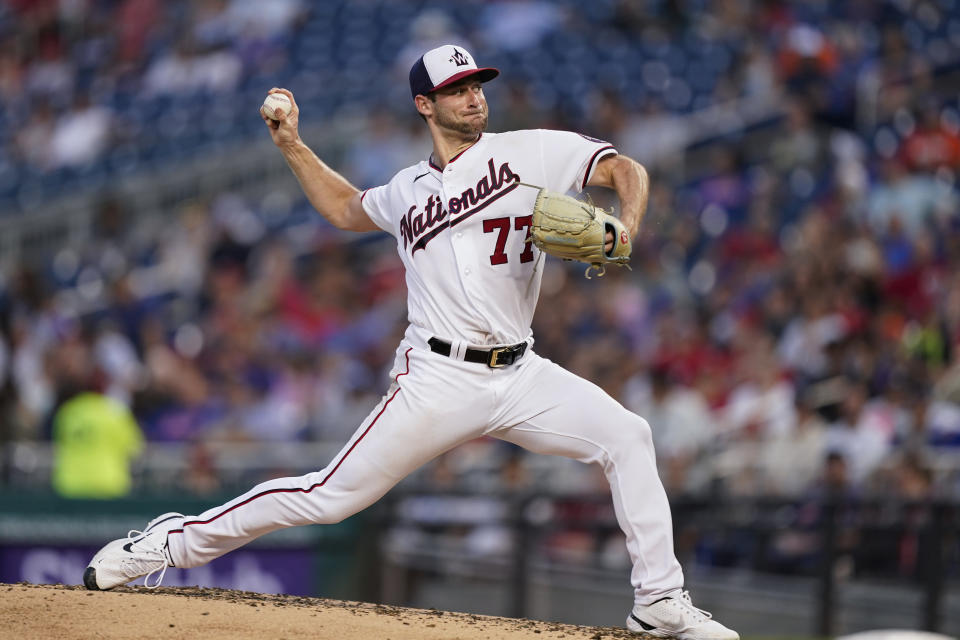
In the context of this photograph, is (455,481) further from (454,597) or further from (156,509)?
(156,509)

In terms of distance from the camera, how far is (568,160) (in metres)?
4.36

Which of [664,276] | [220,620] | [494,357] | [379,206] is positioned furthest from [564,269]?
[220,620]

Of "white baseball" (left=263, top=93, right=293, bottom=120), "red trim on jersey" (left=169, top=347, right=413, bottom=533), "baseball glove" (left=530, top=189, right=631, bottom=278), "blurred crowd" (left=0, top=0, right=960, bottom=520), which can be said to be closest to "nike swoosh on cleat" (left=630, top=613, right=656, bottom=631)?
"red trim on jersey" (left=169, top=347, right=413, bottom=533)

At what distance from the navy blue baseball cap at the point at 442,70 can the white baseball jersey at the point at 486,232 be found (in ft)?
0.72

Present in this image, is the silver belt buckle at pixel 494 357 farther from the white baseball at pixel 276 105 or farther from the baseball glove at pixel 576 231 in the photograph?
the white baseball at pixel 276 105

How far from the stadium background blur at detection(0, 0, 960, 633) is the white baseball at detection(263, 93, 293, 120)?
128 cm

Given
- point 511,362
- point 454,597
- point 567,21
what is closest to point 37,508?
point 454,597

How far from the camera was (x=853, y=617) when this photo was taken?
7.70m

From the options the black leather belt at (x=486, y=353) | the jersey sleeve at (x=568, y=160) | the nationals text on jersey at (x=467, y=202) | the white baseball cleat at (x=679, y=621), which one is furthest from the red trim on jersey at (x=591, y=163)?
the white baseball cleat at (x=679, y=621)

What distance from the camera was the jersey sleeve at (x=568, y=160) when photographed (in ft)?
14.3

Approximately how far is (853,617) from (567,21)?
8.19 m

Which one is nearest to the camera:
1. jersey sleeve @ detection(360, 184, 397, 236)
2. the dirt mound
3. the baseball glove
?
the baseball glove

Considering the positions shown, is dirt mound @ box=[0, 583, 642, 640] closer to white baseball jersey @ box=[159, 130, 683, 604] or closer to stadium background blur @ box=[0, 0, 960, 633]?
white baseball jersey @ box=[159, 130, 683, 604]

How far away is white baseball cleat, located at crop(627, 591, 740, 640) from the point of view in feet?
14.2
